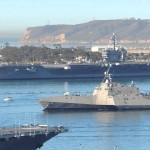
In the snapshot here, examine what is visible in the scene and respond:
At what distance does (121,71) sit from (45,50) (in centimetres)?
2673

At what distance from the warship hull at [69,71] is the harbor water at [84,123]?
19.5 m

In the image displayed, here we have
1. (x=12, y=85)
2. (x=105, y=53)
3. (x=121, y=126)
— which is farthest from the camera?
(x=105, y=53)

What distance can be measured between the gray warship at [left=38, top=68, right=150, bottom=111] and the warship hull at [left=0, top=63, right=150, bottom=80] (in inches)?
1242

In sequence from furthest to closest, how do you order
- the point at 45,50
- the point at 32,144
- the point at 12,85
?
the point at 45,50 → the point at 12,85 → the point at 32,144

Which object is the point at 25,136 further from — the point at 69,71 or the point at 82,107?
the point at 69,71

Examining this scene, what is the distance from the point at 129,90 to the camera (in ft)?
161

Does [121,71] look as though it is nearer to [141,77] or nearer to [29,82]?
[141,77]

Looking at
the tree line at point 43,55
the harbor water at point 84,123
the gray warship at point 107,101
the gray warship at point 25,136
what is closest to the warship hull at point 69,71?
the tree line at point 43,55

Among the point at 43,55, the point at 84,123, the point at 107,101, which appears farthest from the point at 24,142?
the point at 43,55

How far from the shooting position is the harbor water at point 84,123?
3388 centimetres

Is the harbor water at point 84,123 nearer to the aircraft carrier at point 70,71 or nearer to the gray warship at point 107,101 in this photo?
the gray warship at point 107,101

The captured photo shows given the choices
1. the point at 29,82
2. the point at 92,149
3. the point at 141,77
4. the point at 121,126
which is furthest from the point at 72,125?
the point at 141,77

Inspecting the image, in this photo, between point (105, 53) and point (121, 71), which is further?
point (105, 53)

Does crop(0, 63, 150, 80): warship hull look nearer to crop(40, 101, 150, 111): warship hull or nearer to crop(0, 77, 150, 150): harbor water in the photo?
crop(0, 77, 150, 150): harbor water
